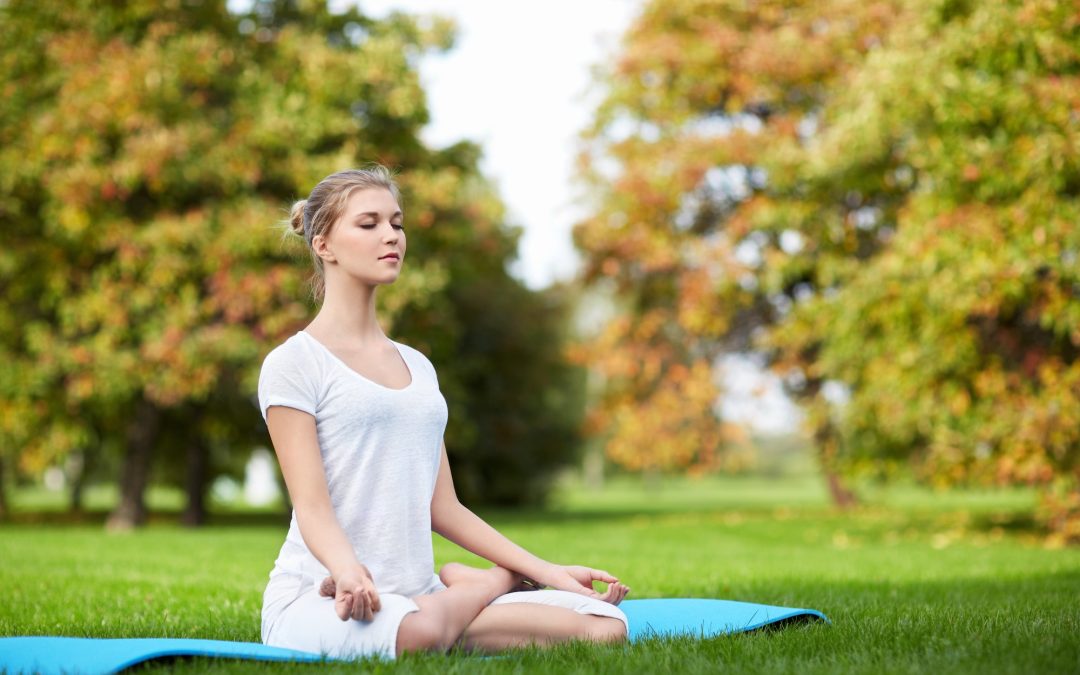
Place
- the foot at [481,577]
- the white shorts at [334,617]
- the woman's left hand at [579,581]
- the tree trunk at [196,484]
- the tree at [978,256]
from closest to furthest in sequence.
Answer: the white shorts at [334,617] < the foot at [481,577] < the woman's left hand at [579,581] < the tree at [978,256] < the tree trunk at [196,484]

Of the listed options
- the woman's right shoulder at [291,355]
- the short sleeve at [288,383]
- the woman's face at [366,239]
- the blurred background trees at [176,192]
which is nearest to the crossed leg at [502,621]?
the short sleeve at [288,383]

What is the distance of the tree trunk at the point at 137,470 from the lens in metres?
16.8

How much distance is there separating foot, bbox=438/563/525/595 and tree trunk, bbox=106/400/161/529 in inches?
539

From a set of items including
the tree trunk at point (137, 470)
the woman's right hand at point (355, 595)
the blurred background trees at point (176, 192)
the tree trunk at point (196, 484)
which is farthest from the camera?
the tree trunk at point (196, 484)

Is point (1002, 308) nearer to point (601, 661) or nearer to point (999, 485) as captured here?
point (999, 485)

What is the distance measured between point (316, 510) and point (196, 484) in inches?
667

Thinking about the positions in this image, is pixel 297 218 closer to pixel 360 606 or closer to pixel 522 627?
pixel 360 606

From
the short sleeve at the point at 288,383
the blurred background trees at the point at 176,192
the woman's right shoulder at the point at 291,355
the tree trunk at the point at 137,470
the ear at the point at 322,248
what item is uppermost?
the blurred background trees at the point at 176,192

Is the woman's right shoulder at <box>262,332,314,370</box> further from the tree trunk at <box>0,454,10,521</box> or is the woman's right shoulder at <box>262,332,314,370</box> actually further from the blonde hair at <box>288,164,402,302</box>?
the tree trunk at <box>0,454,10,521</box>

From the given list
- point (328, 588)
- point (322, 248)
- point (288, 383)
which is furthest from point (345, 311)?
point (328, 588)

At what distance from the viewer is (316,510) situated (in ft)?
12.1

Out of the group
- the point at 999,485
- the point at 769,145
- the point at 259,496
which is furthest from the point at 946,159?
the point at 259,496

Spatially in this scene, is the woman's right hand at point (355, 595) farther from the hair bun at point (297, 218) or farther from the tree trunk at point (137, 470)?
the tree trunk at point (137, 470)

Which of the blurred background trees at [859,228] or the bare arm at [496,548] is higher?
the blurred background trees at [859,228]
